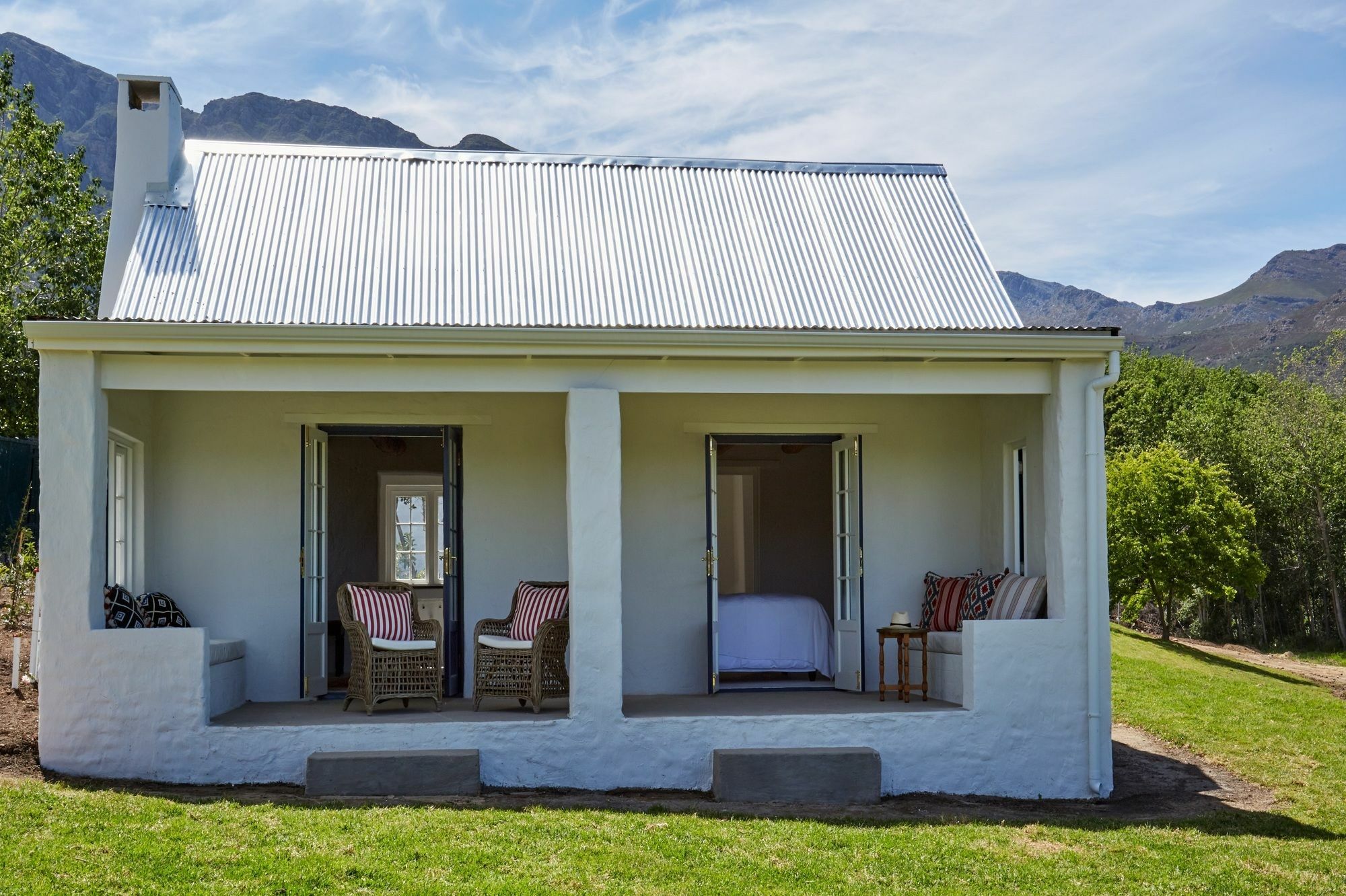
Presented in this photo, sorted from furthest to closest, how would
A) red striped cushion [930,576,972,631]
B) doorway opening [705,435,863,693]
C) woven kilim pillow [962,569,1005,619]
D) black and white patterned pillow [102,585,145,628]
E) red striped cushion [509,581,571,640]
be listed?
doorway opening [705,435,863,693]
red striped cushion [930,576,972,631]
woven kilim pillow [962,569,1005,619]
red striped cushion [509,581,571,640]
black and white patterned pillow [102,585,145,628]

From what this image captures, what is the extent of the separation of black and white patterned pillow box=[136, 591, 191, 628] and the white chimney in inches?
86.8

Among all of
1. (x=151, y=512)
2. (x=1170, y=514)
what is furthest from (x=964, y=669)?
(x=1170, y=514)

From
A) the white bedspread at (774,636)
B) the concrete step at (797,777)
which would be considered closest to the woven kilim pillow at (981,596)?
the white bedspread at (774,636)

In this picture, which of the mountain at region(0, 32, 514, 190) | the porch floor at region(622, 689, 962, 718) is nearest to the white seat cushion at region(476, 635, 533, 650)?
the porch floor at region(622, 689, 962, 718)

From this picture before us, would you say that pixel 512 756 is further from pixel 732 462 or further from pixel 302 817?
pixel 732 462

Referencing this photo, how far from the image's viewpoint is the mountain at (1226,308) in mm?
81688

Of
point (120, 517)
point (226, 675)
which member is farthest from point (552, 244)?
point (226, 675)

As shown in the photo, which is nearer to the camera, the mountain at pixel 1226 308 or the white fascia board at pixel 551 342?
the white fascia board at pixel 551 342

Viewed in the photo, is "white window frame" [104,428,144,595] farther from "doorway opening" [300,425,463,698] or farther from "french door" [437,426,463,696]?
"french door" [437,426,463,696]

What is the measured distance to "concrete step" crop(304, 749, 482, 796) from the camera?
21.6 ft

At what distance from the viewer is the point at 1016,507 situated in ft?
28.4

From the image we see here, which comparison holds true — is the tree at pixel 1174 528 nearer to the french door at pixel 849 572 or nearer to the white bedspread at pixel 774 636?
the white bedspread at pixel 774 636

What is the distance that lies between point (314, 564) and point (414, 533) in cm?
461

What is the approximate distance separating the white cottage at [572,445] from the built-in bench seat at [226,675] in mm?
56
